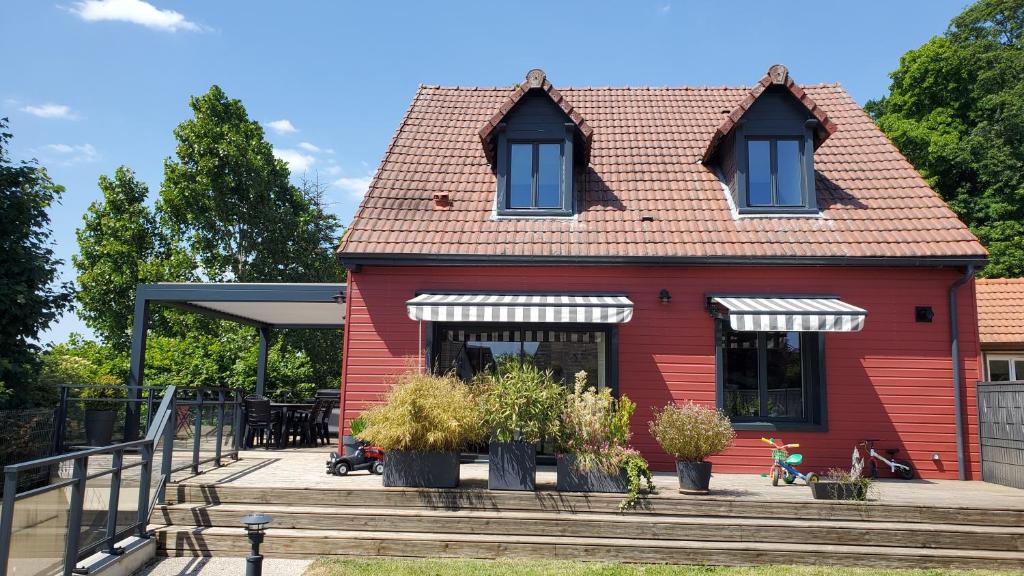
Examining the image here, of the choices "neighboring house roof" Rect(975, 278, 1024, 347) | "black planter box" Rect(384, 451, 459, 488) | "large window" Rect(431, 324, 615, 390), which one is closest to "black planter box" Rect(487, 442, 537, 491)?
"black planter box" Rect(384, 451, 459, 488)

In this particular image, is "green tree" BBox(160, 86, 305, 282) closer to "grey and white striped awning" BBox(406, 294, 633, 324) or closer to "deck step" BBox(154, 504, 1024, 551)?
"grey and white striped awning" BBox(406, 294, 633, 324)

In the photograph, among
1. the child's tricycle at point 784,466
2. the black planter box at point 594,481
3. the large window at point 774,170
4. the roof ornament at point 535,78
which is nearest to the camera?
the black planter box at point 594,481

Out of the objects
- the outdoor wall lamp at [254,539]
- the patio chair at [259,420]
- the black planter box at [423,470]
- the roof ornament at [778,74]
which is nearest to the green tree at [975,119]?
the roof ornament at [778,74]

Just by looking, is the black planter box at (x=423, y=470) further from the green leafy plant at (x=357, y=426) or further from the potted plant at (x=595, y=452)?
the green leafy plant at (x=357, y=426)

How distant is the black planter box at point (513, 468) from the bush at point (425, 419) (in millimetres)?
431

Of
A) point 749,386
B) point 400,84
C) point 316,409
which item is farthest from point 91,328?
point 749,386

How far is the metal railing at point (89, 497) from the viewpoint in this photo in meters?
5.05

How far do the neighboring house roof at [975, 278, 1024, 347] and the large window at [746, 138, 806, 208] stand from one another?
769 cm

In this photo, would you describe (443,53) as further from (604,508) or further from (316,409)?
(604,508)

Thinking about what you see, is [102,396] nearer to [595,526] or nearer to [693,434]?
[595,526]

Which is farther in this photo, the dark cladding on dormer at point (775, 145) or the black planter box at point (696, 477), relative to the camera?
the dark cladding on dormer at point (775, 145)

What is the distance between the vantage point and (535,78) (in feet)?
38.9

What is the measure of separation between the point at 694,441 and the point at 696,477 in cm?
46

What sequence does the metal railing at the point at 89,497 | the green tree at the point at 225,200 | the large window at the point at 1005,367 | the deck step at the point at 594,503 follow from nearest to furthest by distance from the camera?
the metal railing at the point at 89,497 < the deck step at the point at 594,503 < the large window at the point at 1005,367 < the green tree at the point at 225,200
